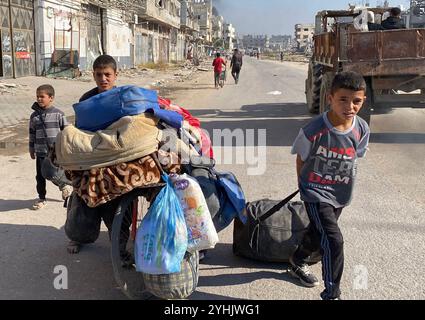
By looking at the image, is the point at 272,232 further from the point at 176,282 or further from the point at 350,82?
the point at 350,82

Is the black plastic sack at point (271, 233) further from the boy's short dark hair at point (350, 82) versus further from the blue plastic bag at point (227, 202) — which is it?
the boy's short dark hair at point (350, 82)

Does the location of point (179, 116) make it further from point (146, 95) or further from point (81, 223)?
point (81, 223)

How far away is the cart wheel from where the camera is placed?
A: 320 cm

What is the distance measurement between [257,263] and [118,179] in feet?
4.70

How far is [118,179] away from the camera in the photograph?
10.2 ft

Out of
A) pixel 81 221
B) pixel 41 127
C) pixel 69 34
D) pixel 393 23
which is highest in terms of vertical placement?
pixel 69 34

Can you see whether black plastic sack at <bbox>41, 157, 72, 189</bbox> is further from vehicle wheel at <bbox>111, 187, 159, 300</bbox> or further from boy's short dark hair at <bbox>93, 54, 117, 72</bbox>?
vehicle wheel at <bbox>111, 187, 159, 300</bbox>

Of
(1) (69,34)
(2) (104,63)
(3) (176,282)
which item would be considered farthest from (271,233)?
(1) (69,34)

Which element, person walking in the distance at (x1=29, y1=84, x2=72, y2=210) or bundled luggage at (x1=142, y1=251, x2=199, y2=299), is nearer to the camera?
bundled luggage at (x1=142, y1=251, x2=199, y2=299)

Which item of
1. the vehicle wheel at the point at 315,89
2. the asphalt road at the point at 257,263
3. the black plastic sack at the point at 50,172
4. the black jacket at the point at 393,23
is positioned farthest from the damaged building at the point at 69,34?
the black plastic sack at the point at 50,172

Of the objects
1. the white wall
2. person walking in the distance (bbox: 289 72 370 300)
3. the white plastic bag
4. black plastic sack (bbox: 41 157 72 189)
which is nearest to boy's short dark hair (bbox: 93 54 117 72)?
black plastic sack (bbox: 41 157 72 189)

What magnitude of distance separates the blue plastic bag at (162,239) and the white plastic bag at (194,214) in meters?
0.06

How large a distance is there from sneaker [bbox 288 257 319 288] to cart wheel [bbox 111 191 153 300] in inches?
41.6

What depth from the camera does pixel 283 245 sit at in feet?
12.5
